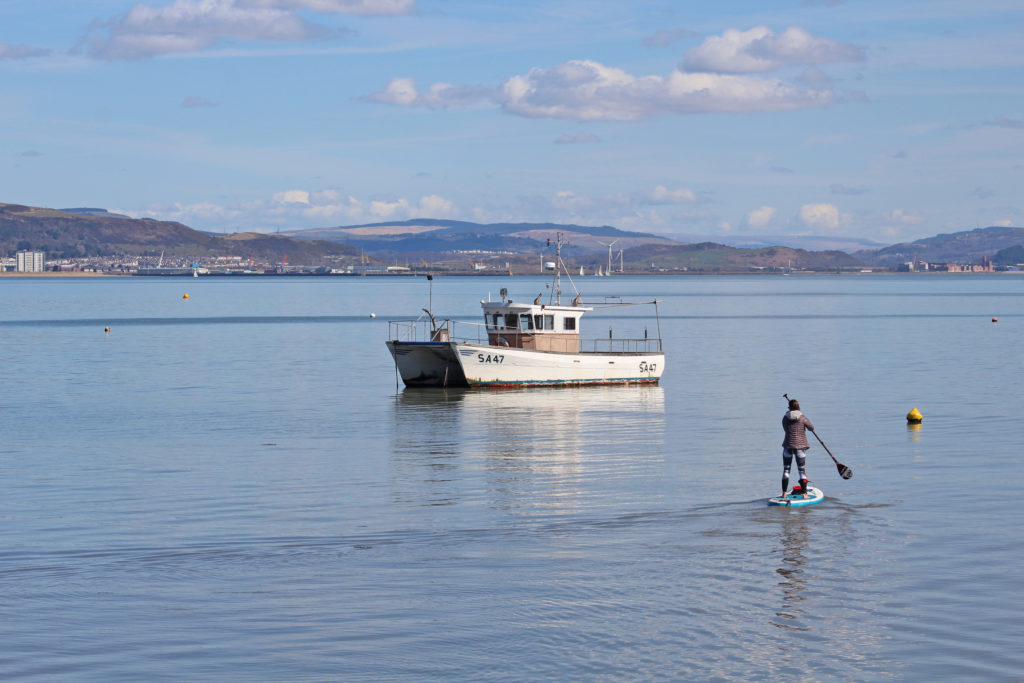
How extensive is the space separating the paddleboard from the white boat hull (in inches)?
1523

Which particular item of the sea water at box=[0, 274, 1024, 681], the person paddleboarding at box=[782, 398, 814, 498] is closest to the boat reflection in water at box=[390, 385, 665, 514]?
the sea water at box=[0, 274, 1024, 681]

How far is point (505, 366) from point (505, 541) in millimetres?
42261

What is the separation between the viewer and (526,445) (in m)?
47.2

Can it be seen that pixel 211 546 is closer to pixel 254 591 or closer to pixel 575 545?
pixel 254 591

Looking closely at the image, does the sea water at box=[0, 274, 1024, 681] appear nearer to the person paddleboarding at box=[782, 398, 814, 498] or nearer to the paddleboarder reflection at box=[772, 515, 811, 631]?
the paddleboarder reflection at box=[772, 515, 811, 631]

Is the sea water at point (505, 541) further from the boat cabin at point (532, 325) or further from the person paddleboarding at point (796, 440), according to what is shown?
the boat cabin at point (532, 325)

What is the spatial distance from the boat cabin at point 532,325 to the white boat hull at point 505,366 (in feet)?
6.77

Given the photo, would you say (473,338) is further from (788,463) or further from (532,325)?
(788,463)

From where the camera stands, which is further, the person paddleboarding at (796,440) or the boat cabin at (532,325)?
the boat cabin at (532,325)

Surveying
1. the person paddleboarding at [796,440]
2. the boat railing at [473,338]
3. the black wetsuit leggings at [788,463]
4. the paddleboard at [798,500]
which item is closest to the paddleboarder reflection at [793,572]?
the paddleboard at [798,500]

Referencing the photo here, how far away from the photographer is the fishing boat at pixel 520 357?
70625mm

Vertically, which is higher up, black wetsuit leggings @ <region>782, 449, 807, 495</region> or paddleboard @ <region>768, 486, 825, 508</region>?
black wetsuit leggings @ <region>782, 449, 807, 495</region>

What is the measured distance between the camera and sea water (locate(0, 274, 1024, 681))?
20.2m

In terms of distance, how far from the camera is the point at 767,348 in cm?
11069
